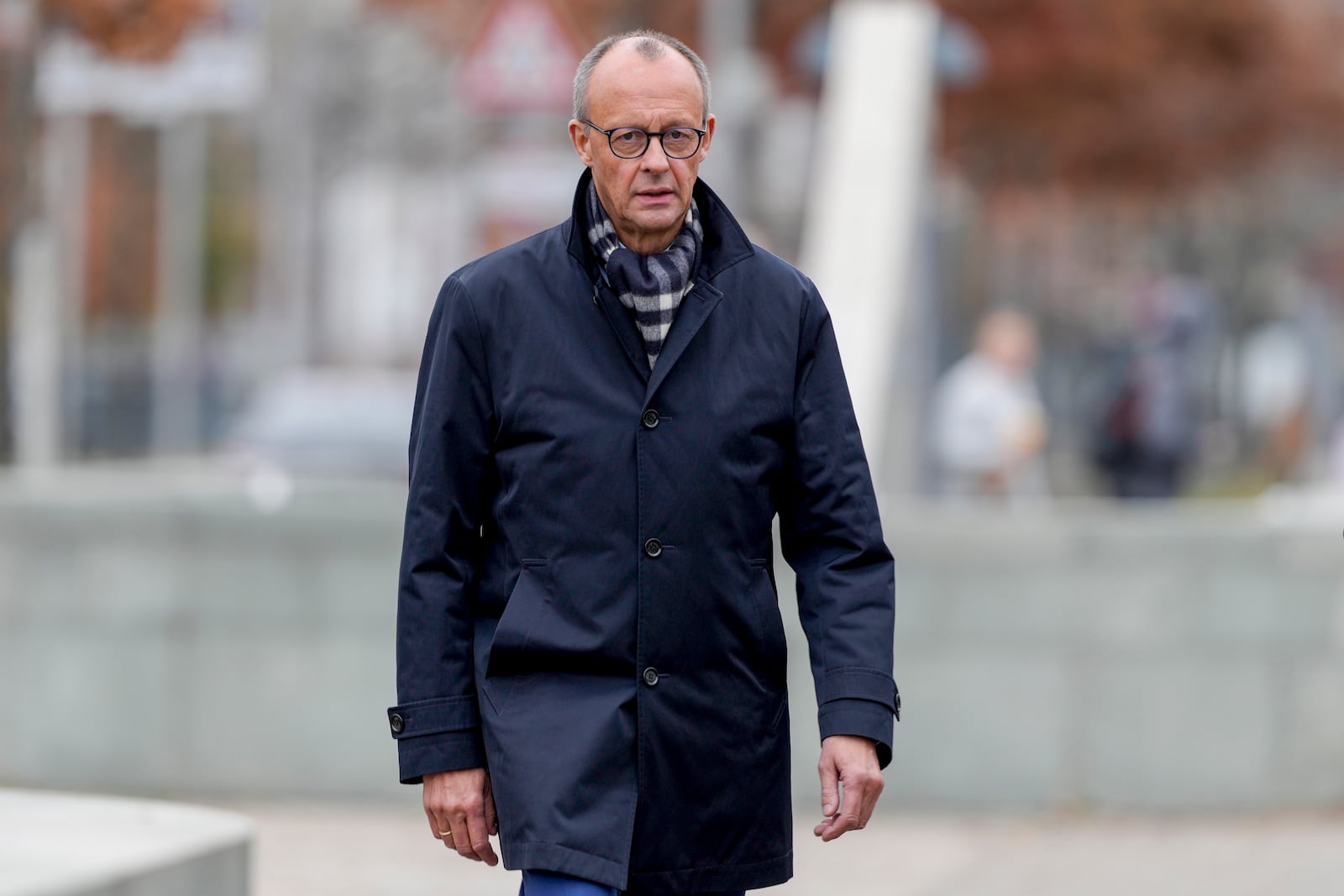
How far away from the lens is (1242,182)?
46.4 m

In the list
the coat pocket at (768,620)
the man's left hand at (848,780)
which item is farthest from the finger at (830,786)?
the coat pocket at (768,620)

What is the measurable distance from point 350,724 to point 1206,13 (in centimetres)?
2935

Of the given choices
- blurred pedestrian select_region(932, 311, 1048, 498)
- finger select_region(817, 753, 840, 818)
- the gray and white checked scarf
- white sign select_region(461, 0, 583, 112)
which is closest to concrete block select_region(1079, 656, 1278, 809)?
finger select_region(817, 753, 840, 818)

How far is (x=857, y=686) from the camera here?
11.8 ft

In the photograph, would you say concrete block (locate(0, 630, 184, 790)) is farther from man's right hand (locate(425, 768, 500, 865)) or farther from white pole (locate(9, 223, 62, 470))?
man's right hand (locate(425, 768, 500, 865))

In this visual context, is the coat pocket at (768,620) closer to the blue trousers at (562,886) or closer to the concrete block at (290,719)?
the blue trousers at (562,886)

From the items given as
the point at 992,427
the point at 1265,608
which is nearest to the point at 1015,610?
the point at 1265,608

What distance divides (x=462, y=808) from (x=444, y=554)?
36cm

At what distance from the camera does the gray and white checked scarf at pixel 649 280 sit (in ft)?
12.0

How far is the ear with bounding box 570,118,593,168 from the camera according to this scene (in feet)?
12.0

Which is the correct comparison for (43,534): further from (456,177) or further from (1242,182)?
(456,177)

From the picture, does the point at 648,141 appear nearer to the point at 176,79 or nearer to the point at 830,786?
the point at 830,786

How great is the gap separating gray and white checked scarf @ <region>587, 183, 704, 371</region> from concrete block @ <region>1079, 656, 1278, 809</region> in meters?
4.75

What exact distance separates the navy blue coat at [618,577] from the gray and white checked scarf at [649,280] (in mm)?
25
